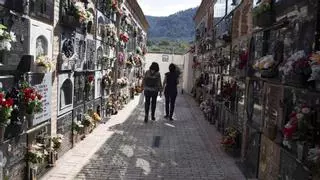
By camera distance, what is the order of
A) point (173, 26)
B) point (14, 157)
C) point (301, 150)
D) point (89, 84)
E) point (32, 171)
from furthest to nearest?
1. point (173, 26)
2. point (89, 84)
3. point (32, 171)
4. point (14, 157)
5. point (301, 150)

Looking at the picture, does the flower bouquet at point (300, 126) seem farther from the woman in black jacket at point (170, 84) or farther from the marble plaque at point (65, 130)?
the woman in black jacket at point (170, 84)

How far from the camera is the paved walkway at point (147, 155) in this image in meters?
5.81

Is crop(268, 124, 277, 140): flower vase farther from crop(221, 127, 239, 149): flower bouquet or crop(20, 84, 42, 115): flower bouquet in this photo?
crop(20, 84, 42, 115): flower bouquet

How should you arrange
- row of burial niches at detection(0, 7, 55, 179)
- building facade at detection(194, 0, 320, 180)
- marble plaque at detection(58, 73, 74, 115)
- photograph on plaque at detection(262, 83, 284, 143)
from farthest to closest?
marble plaque at detection(58, 73, 74, 115) → photograph on plaque at detection(262, 83, 284, 143) → row of burial niches at detection(0, 7, 55, 179) → building facade at detection(194, 0, 320, 180)

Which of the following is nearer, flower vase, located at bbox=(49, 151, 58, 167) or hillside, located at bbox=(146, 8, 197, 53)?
flower vase, located at bbox=(49, 151, 58, 167)

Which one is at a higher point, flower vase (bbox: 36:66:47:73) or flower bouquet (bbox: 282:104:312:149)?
flower vase (bbox: 36:66:47:73)

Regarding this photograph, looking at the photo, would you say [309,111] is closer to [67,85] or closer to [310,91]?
[310,91]

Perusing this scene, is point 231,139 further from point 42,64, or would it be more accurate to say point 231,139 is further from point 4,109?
point 4,109

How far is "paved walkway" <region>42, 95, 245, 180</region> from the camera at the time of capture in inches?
229

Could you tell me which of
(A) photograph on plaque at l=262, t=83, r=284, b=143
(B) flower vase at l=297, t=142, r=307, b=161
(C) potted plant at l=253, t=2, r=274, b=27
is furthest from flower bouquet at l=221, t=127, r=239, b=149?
(B) flower vase at l=297, t=142, r=307, b=161

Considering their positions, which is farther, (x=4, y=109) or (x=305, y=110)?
(x=4, y=109)

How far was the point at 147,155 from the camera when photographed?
22.8 ft

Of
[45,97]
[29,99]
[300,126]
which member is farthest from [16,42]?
[300,126]

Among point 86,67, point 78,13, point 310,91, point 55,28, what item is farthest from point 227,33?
point 310,91
